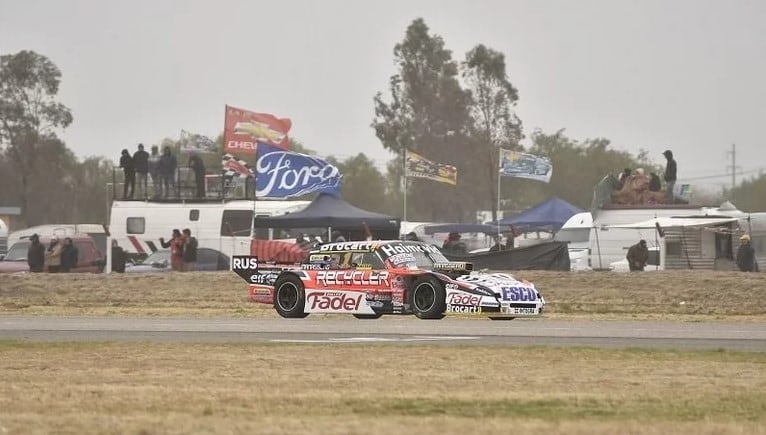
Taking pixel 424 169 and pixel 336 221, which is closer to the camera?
pixel 336 221

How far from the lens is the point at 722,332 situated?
20938mm

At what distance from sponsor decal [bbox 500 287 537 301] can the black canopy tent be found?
1347cm

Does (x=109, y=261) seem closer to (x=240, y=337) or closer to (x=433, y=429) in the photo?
(x=240, y=337)

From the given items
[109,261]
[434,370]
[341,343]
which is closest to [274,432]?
[434,370]

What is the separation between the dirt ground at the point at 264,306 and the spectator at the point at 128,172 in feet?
29.9

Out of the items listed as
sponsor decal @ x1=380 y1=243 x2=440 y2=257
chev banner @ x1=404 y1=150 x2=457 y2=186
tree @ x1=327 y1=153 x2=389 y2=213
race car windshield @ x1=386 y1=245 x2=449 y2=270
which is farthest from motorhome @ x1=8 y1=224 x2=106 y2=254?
tree @ x1=327 y1=153 x2=389 y2=213

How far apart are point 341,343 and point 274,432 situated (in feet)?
A: 28.4

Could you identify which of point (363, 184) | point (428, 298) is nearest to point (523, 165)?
point (428, 298)

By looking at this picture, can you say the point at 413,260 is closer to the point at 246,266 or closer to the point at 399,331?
the point at 399,331

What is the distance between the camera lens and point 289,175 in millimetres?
41312

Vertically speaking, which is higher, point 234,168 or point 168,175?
point 234,168

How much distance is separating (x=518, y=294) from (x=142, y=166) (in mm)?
23635

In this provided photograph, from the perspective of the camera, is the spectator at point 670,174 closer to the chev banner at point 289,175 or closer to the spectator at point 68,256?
the chev banner at point 289,175

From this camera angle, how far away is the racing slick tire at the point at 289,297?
25.0 meters
